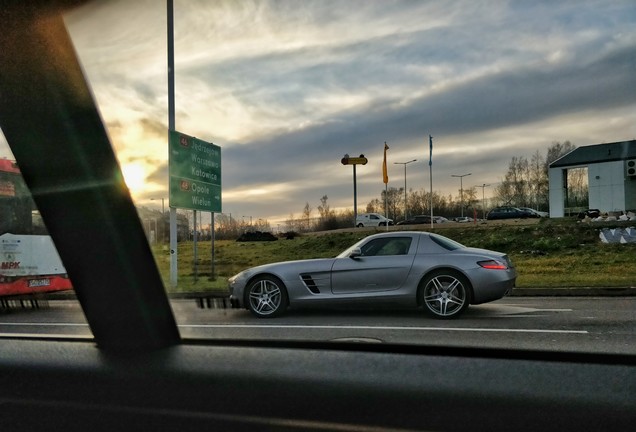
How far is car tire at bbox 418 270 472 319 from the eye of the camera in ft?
8.89

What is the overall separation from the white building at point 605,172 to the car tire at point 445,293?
88 centimetres

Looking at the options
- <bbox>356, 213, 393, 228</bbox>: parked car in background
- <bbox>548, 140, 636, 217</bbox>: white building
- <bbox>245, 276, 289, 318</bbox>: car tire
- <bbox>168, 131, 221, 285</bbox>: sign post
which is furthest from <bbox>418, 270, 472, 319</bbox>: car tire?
<bbox>168, 131, 221, 285</bbox>: sign post

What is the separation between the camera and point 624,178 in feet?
6.05

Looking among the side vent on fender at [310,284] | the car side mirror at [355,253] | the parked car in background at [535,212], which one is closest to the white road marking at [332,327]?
the side vent on fender at [310,284]

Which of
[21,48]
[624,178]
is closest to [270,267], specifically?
[21,48]

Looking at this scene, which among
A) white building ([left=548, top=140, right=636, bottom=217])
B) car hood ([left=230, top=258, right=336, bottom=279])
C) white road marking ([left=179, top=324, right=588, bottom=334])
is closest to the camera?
white building ([left=548, top=140, right=636, bottom=217])

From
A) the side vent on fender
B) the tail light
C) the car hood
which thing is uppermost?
the car hood

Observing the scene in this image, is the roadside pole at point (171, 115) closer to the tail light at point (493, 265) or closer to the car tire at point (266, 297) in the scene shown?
the car tire at point (266, 297)

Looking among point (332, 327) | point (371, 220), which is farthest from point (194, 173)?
point (332, 327)

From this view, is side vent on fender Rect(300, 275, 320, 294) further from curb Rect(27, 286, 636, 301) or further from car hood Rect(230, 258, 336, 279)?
curb Rect(27, 286, 636, 301)

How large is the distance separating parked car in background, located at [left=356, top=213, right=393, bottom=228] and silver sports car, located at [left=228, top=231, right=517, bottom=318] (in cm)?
14

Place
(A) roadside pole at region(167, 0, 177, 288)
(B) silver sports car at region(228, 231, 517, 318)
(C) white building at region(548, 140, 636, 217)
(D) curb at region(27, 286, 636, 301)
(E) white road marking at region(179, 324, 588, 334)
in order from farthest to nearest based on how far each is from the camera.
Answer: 1. (D) curb at region(27, 286, 636, 301)
2. (B) silver sports car at region(228, 231, 517, 318)
3. (E) white road marking at region(179, 324, 588, 334)
4. (A) roadside pole at region(167, 0, 177, 288)
5. (C) white building at region(548, 140, 636, 217)

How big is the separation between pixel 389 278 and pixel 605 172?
1.29m

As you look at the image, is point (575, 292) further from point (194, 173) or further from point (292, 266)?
point (194, 173)
